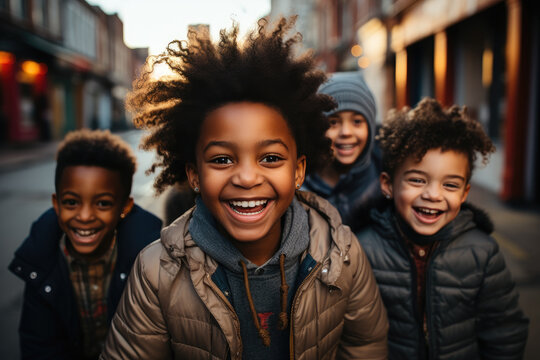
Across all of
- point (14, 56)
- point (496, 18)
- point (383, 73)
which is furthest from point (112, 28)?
point (496, 18)

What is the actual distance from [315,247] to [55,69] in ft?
74.1

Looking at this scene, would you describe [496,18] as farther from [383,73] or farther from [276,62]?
[276,62]

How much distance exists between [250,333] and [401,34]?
458 inches

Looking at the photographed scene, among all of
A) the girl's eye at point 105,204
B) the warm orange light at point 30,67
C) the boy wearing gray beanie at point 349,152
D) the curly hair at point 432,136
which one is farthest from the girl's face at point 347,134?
the warm orange light at point 30,67

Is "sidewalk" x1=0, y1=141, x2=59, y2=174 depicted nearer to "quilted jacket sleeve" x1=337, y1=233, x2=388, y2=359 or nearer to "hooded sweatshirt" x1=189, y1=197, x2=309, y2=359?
"hooded sweatshirt" x1=189, y1=197, x2=309, y2=359

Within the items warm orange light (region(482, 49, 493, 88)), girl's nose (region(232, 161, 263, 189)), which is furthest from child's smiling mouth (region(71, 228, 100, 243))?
warm orange light (region(482, 49, 493, 88))

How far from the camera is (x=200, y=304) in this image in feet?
4.58

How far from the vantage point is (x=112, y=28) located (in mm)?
32500

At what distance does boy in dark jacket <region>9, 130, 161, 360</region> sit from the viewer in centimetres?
176

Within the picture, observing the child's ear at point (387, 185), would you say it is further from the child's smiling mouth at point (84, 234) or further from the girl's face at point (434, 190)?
the child's smiling mouth at point (84, 234)

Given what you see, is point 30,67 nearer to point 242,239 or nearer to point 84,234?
point 84,234

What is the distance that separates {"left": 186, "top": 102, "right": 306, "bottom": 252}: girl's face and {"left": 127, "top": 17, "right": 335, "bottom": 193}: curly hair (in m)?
0.05

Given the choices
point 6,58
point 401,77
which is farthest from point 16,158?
point 401,77

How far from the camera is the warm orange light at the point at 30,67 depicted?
1708cm
